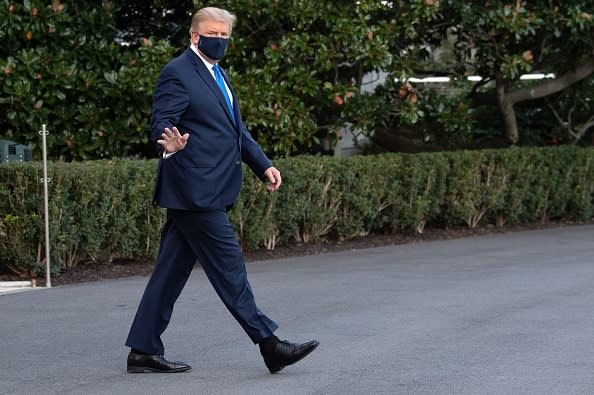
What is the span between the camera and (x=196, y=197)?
6.15 metres

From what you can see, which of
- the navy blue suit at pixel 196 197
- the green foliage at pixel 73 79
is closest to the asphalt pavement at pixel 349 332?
the navy blue suit at pixel 196 197

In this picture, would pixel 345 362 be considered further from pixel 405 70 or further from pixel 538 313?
pixel 405 70

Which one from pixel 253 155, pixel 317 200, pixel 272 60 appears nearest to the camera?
pixel 253 155

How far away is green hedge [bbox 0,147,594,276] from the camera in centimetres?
1027

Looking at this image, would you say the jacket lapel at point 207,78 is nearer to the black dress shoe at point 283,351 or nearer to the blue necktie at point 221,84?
the blue necktie at point 221,84

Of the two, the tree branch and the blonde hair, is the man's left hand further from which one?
the tree branch

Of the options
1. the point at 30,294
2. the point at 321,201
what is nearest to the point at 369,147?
the point at 321,201

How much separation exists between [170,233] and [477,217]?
9896 millimetres

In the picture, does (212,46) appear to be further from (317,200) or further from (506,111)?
(506,111)

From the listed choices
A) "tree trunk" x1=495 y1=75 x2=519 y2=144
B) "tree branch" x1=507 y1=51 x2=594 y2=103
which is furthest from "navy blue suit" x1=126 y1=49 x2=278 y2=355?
"tree branch" x1=507 y1=51 x2=594 y2=103

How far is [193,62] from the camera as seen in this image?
248 inches

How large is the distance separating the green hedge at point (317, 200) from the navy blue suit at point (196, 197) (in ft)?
13.3

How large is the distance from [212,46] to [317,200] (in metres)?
7.01

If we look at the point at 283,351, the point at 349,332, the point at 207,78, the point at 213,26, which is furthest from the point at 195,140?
the point at 349,332
